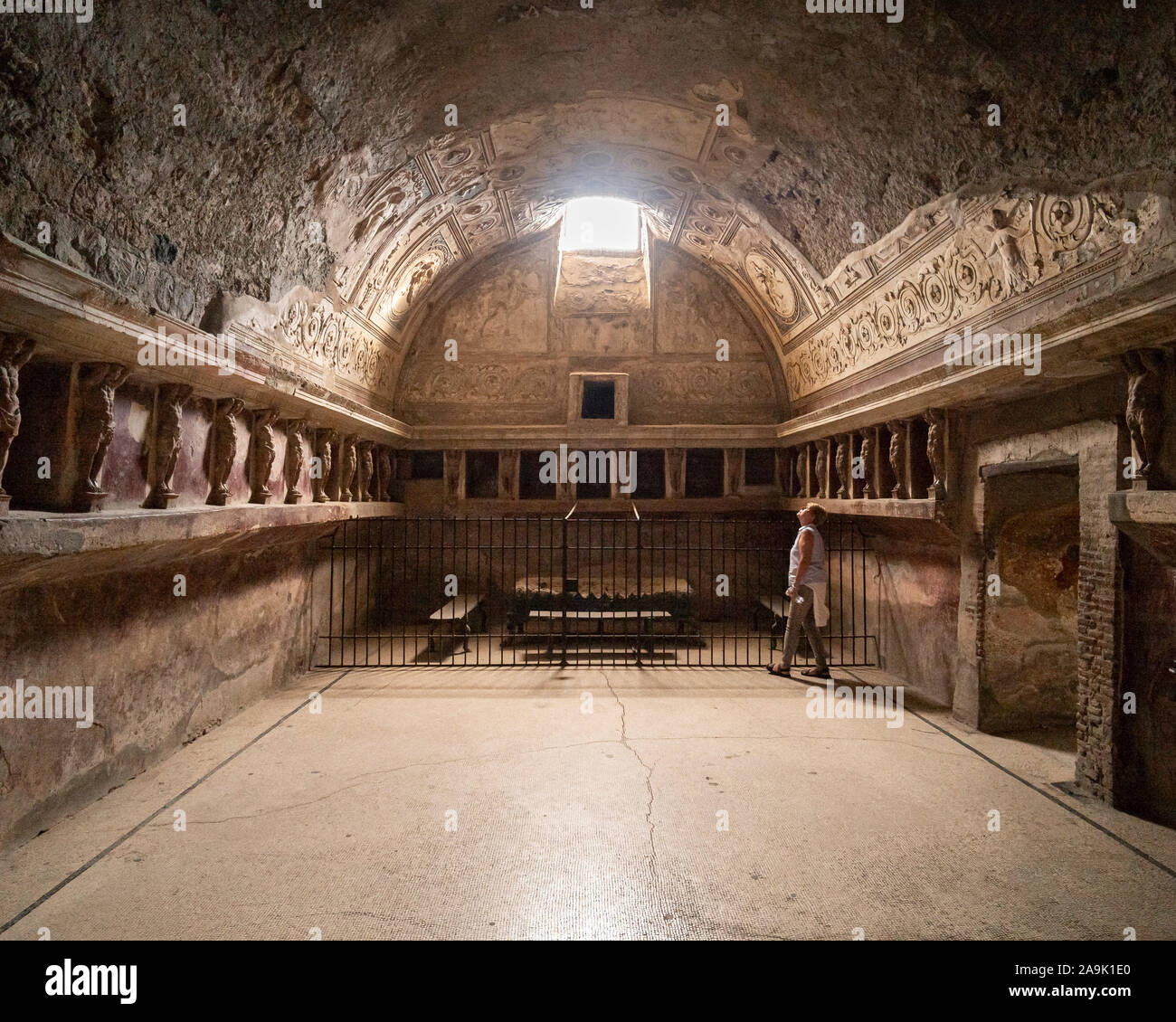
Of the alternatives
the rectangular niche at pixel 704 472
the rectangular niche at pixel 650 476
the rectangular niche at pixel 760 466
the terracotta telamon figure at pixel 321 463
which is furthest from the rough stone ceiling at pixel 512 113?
the rectangular niche at pixel 650 476

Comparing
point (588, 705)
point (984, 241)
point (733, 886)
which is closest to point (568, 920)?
point (733, 886)

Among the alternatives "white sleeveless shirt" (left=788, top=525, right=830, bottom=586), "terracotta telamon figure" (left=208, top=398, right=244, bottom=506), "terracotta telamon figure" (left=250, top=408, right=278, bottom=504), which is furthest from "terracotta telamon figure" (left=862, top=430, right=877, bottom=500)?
"terracotta telamon figure" (left=208, top=398, right=244, bottom=506)

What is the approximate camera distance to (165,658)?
5.02 metres

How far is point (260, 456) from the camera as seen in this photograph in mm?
6137

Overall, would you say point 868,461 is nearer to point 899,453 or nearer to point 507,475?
point 899,453

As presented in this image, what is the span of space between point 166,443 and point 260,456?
1411 mm

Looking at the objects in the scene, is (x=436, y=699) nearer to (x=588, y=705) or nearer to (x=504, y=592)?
(x=588, y=705)

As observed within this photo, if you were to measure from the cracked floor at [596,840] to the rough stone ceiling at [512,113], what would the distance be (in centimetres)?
345

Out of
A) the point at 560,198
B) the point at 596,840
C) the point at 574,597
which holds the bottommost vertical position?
the point at 596,840

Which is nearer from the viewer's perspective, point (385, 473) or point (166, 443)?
point (166, 443)

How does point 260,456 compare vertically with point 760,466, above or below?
below

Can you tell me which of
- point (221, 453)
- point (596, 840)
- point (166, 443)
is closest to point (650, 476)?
point (221, 453)

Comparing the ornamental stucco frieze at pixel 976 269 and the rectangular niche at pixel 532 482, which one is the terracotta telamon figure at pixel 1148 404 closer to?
the ornamental stucco frieze at pixel 976 269

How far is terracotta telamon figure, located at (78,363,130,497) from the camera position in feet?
12.8
